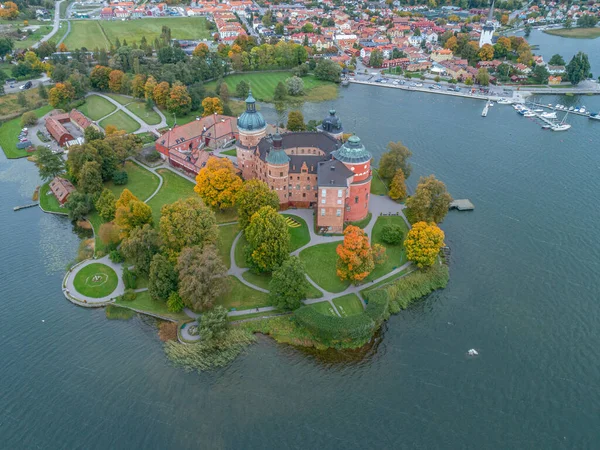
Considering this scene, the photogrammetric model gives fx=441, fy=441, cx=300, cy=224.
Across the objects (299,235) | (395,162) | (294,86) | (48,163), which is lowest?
(299,235)

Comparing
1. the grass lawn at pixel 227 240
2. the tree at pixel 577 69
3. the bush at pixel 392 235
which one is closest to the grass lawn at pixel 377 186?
the bush at pixel 392 235

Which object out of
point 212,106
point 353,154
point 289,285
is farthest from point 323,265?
point 212,106

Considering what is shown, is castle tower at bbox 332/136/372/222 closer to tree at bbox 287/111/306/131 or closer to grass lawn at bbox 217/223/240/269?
grass lawn at bbox 217/223/240/269

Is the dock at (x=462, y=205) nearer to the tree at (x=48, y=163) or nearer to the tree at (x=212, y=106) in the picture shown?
the tree at (x=212, y=106)

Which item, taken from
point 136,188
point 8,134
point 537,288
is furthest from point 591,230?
point 8,134

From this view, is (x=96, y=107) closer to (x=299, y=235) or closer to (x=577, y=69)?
(x=299, y=235)

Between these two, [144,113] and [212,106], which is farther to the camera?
[144,113]
